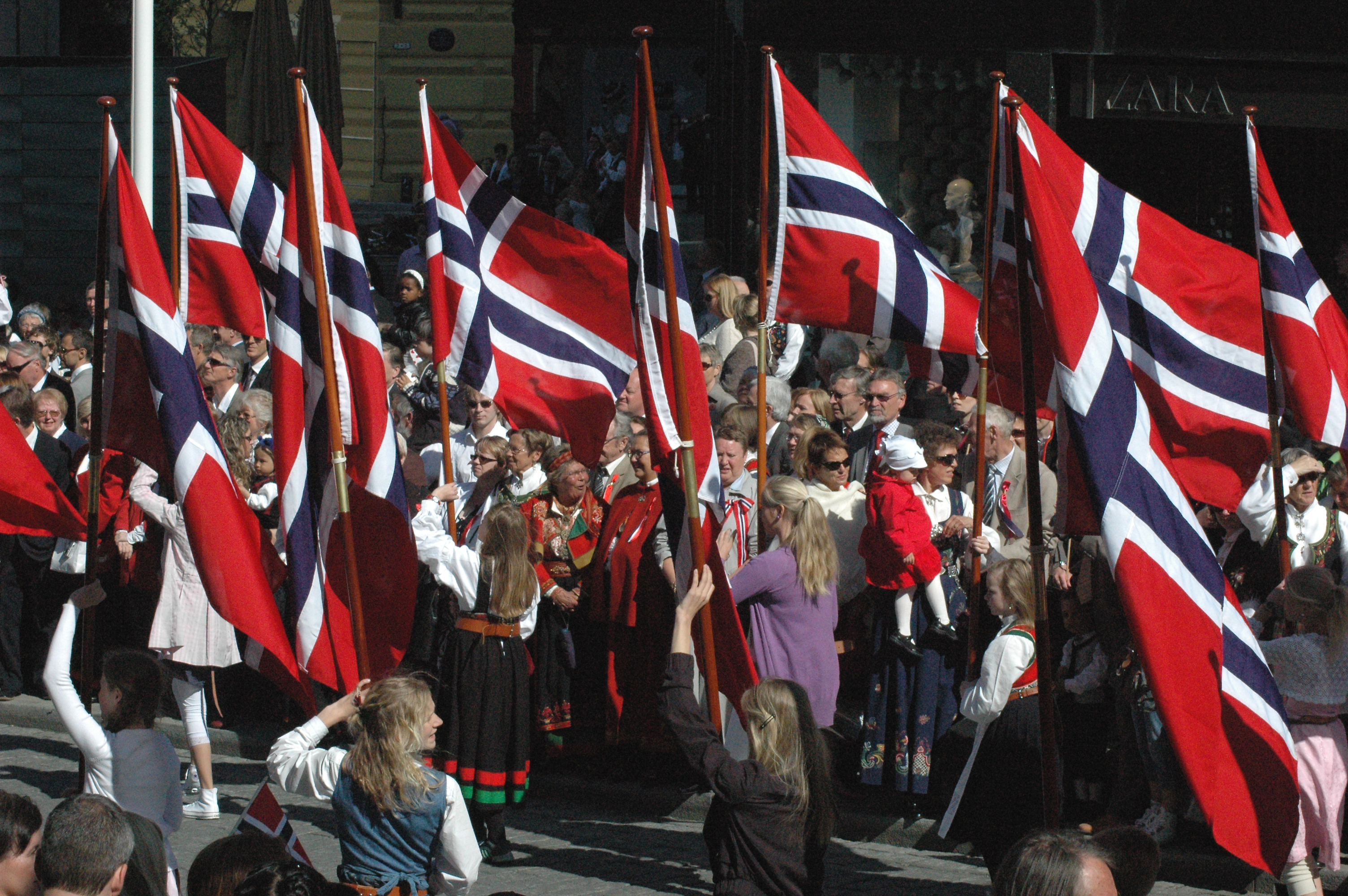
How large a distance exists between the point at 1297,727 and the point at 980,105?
24.3 feet

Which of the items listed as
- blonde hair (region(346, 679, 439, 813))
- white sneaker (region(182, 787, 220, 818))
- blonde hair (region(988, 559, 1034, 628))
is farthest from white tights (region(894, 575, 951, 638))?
white sneaker (region(182, 787, 220, 818))

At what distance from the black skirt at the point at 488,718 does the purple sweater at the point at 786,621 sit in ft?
3.83

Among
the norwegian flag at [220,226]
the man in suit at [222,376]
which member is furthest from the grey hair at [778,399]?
the man in suit at [222,376]

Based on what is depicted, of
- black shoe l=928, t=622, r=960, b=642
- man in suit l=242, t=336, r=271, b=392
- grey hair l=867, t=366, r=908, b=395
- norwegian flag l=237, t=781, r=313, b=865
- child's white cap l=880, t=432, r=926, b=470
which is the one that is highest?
man in suit l=242, t=336, r=271, b=392

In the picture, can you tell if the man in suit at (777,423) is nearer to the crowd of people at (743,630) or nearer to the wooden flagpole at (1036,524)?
the crowd of people at (743,630)

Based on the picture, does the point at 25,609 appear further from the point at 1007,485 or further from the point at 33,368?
the point at 1007,485

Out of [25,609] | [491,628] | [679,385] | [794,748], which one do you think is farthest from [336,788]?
[25,609]

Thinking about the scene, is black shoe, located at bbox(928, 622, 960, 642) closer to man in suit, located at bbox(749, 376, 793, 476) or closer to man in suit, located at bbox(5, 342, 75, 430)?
man in suit, located at bbox(749, 376, 793, 476)

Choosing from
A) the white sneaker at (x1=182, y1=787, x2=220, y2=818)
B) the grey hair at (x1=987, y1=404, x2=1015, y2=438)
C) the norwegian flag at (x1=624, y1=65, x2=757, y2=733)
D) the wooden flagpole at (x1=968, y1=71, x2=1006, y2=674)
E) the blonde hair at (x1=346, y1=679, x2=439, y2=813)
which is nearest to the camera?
the blonde hair at (x1=346, y1=679, x2=439, y2=813)

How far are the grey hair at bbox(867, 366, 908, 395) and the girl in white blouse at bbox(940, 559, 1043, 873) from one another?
8.88 feet

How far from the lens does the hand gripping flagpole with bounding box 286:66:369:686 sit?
5789 millimetres

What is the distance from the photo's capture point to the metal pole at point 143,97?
1041cm

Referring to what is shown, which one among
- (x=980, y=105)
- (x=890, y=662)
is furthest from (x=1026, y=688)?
(x=980, y=105)

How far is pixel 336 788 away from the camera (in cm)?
520
